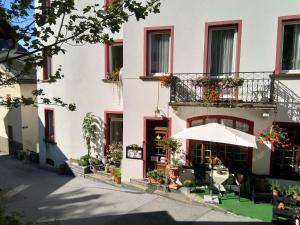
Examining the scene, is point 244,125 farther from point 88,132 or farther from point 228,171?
point 88,132

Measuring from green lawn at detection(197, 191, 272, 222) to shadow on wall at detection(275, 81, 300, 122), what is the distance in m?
2.85

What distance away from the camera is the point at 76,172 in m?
14.1

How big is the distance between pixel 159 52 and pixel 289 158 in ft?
19.1

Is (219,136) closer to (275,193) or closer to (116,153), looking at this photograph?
(275,193)

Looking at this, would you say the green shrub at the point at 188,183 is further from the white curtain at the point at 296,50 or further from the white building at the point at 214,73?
the white curtain at the point at 296,50

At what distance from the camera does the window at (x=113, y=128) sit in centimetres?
1363

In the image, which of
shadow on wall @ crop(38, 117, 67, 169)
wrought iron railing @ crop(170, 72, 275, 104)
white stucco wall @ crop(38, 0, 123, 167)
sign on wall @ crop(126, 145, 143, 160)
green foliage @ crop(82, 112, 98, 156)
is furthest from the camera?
shadow on wall @ crop(38, 117, 67, 169)

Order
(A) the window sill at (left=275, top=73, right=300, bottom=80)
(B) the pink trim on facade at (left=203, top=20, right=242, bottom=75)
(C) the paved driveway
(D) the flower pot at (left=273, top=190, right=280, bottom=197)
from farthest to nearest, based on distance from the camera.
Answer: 1. (B) the pink trim on facade at (left=203, top=20, right=242, bottom=75)
2. (A) the window sill at (left=275, top=73, right=300, bottom=80)
3. (C) the paved driveway
4. (D) the flower pot at (left=273, top=190, right=280, bottom=197)

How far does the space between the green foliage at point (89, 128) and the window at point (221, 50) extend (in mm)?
6002

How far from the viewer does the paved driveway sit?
889cm

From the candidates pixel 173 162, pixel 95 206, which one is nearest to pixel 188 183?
pixel 173 162

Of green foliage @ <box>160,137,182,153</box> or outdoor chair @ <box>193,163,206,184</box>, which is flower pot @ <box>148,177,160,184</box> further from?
outdoor chair @ <box>193,163,206,184</box>

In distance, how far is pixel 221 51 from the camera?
10.5 metres

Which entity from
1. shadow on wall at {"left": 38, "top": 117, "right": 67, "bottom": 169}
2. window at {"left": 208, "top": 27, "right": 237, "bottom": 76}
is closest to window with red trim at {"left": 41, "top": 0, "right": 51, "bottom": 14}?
window at {"left": 208, "top": 27, "right": 237, "bottom": 76}
